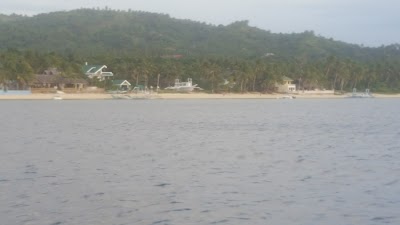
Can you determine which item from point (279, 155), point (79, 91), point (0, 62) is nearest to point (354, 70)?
point (79, 91)

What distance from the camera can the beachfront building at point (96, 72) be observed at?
104m

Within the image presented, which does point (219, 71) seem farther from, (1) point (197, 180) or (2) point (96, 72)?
(1) point (197, 180)

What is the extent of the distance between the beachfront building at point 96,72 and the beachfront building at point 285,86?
3236cm

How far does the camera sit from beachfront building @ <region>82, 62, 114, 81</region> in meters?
104

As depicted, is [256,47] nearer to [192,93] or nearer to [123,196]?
[192,93]

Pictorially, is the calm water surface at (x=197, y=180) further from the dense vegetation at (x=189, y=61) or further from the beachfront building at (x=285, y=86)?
the beachfront building at (x=285, y=86)

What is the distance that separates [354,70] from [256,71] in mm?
28503

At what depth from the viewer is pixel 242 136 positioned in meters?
34.6

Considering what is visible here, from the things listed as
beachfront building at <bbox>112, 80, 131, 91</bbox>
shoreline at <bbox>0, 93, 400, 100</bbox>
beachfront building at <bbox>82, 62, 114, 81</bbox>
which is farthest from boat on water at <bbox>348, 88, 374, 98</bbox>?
beachfront building at <bbox>82, 62, 114, 81</bbox>

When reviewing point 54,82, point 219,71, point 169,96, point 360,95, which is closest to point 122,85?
point 169,96

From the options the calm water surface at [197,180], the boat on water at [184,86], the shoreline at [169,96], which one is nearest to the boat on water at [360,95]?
the shoreline at [169,96]

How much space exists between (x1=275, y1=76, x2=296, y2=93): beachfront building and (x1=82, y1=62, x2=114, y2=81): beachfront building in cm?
3236

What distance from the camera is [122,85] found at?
104 m

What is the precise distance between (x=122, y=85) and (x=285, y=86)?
34495 mm
